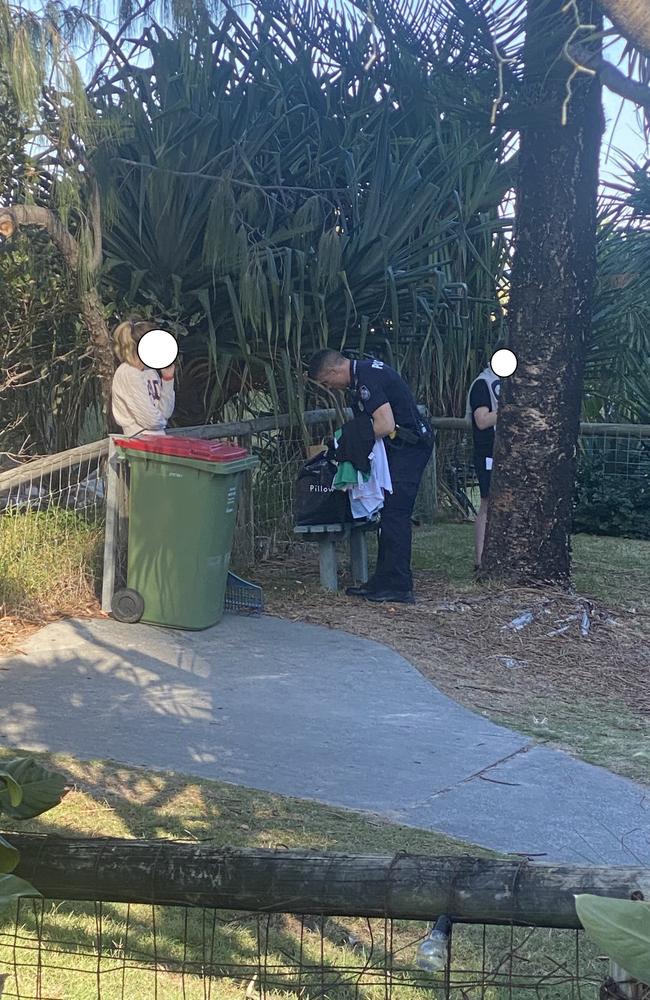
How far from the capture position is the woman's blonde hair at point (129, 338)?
783 cm

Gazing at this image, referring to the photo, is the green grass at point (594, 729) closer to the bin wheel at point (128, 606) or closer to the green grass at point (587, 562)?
the green grass at point (587, 562)

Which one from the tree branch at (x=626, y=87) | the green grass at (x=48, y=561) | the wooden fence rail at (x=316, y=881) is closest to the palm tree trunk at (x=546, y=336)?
the green grass at (x=48, y=561)

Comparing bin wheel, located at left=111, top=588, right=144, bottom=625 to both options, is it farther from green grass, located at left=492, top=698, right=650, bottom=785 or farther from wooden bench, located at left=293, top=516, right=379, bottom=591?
green grass, located at left=492, top=698, right=650, bottom=785

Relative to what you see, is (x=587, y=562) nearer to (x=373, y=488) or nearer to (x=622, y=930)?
(x=373, y=488)

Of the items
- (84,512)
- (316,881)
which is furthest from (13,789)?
(84,512)

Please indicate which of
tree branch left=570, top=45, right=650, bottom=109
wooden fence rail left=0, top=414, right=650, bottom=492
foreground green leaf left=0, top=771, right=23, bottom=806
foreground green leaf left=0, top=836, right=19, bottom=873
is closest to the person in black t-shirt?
wooden fence rail left=0, top=414, right=650, bottom=492

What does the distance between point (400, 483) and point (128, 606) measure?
2.13 m

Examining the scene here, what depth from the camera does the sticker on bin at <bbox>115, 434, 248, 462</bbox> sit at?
707cm

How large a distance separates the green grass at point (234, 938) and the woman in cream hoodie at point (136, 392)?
3.67m

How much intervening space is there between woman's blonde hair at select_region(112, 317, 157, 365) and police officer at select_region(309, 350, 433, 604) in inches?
46.7

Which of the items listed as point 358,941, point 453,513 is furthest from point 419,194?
point 358,941

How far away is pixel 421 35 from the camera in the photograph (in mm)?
7660

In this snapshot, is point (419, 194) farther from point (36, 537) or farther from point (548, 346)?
point (36, 537)

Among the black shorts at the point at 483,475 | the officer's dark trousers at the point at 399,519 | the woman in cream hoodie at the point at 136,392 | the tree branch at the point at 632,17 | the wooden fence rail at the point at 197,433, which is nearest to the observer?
the tree branch at the point at 632,17
